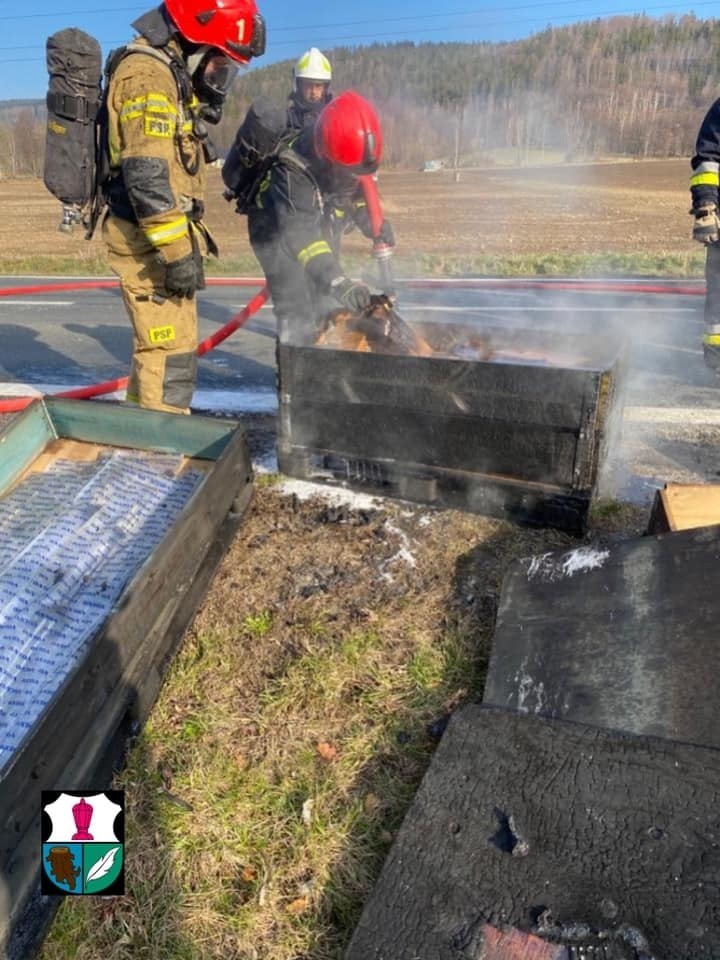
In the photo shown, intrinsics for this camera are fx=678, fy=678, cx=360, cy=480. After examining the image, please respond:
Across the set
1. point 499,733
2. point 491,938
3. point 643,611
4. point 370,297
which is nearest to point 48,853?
point 491,938

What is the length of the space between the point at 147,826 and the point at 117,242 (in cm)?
292

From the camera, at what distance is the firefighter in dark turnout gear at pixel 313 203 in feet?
11.9

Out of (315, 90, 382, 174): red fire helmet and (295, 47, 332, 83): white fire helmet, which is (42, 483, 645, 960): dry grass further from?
(295, 47, 332, 83): white fire helmet

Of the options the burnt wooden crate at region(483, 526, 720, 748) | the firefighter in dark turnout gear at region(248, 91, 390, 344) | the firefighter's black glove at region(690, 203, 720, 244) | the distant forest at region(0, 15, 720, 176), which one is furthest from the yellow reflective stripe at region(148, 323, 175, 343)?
the firefighter's black glove at region(690, 203, 720, 244)

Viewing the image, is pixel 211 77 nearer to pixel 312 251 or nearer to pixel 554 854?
pixel 312 251

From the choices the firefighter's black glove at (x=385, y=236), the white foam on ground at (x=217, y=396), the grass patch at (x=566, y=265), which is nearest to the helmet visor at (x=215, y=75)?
the firefighter's black glove at (x=385, y=236)

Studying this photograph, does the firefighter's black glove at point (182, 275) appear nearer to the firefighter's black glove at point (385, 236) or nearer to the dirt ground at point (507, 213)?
the firefighter's black glove at point (385, 236)

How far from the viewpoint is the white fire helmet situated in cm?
563

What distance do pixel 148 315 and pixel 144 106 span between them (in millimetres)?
994

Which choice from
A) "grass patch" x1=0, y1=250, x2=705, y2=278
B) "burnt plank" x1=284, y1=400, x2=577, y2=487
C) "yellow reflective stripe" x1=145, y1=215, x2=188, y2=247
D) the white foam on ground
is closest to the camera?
"burnt plank" x1=284, y1=400, x2=577, y2=487


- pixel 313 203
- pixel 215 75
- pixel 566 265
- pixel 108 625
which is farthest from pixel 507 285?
pixel 108 625

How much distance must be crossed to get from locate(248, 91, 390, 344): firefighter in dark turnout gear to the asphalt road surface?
0.84m

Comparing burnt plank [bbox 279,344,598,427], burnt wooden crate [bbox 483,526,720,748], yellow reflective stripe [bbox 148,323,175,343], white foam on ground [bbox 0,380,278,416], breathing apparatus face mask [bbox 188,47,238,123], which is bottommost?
burnt wooden crate [bbox 483,526,720,748]

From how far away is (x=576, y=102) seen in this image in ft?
42.4
